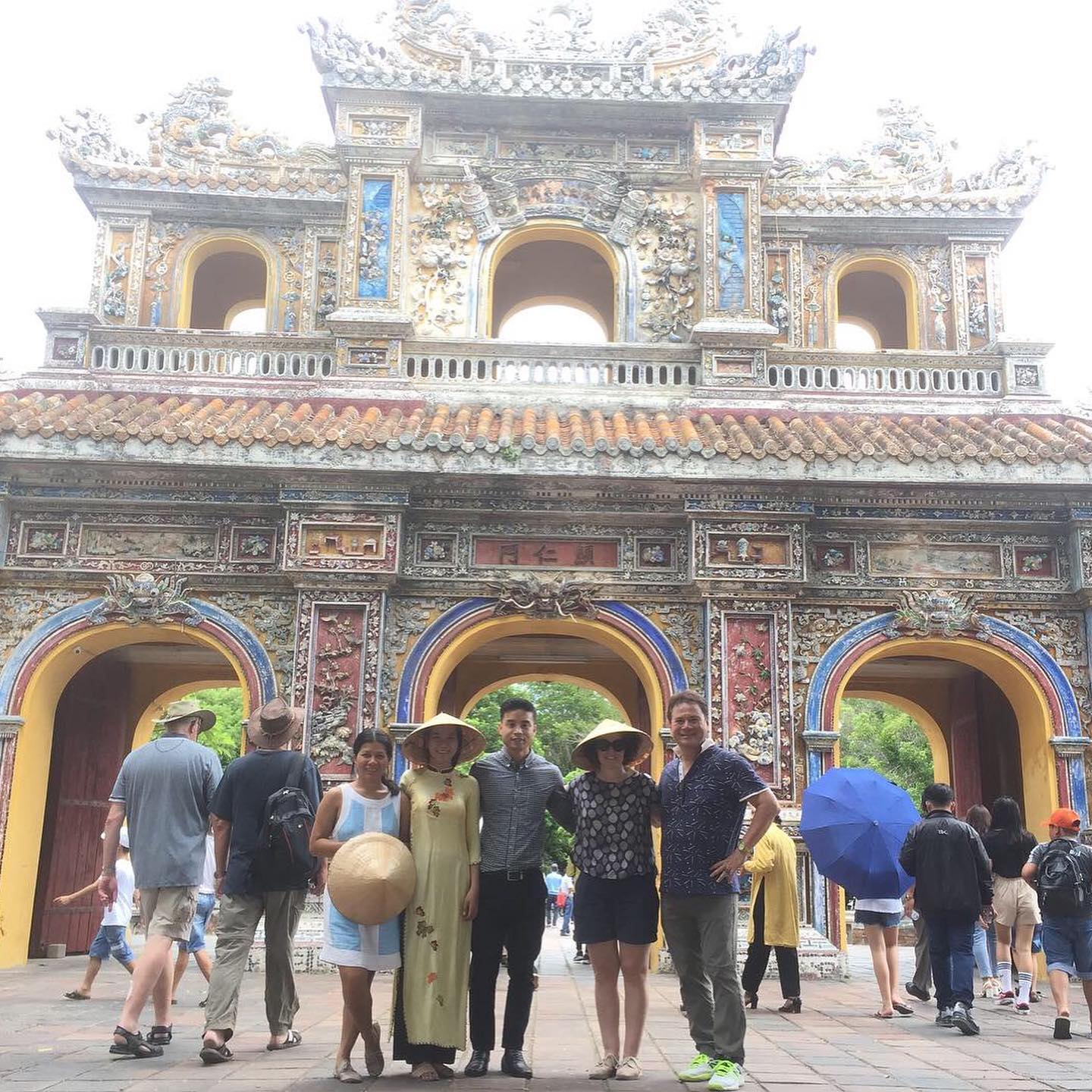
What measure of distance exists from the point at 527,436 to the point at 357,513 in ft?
5.81

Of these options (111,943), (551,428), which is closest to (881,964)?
(111,943)

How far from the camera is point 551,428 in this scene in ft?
40.6

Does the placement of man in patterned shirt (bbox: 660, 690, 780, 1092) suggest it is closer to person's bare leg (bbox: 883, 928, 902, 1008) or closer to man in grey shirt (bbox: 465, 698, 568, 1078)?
man in grey shirt (bbox: 465, 698, 568, 1078)

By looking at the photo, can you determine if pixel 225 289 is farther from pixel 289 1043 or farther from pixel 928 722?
pixel 289 1043

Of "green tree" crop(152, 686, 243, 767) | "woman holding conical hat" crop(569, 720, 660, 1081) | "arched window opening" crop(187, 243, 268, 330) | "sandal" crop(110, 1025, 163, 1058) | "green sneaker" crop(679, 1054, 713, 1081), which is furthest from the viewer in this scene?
"green tree" crop(152, 686, 243, 767)

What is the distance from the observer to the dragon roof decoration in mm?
14375

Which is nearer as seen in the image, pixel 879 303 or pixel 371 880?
pixel 371 880

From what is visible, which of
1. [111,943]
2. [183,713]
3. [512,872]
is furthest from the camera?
[111,943]

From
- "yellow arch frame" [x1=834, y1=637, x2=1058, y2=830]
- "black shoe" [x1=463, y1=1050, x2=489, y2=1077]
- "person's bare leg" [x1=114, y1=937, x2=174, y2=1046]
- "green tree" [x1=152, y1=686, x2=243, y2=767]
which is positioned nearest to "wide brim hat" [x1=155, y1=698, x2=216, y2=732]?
"person's bare leg" [x1=114, y1=937, x2=174, y2=1046]

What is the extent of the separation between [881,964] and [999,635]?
4589mm

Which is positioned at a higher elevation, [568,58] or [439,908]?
[568,58]

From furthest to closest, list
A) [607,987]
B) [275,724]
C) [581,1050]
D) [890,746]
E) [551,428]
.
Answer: [890,746]
[551,428]
[581,1050]
[275,724]
[607,987]

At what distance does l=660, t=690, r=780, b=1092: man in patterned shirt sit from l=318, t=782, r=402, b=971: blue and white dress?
1.31 metres

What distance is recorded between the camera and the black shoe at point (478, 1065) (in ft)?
19.2
